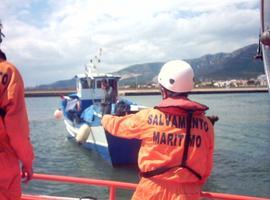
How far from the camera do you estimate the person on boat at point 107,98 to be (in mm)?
17812

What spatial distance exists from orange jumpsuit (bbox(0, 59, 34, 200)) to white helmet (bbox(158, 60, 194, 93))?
1.04 m

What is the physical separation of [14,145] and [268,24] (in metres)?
1.97

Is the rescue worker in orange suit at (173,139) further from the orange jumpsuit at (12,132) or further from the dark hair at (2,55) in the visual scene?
the dark hair at (2,55)

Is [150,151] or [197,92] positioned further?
[197,92]

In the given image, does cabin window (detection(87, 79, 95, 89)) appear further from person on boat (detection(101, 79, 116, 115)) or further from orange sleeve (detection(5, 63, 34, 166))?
orange sleeve (detection(5, 63, 34, 166))

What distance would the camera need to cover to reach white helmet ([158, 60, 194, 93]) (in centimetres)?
298

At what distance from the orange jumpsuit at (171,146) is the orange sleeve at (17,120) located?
0.65 m

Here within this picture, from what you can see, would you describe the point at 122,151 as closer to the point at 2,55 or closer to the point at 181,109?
the point at 2,55

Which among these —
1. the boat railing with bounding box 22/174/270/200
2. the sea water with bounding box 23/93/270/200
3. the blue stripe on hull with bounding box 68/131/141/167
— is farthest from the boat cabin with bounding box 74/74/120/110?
the boat railing with bounding box 22/174/270/200

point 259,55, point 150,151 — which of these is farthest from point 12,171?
point 259,55

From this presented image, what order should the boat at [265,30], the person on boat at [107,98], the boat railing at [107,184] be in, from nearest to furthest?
the boat at [265,30] < the boat railing at [107,184] < the person on boat at [107,98]

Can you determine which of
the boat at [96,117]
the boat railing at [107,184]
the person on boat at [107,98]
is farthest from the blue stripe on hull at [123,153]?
the boat railing at [107,184]

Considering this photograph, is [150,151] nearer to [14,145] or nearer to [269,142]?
[14,145]

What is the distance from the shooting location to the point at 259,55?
3248mm
